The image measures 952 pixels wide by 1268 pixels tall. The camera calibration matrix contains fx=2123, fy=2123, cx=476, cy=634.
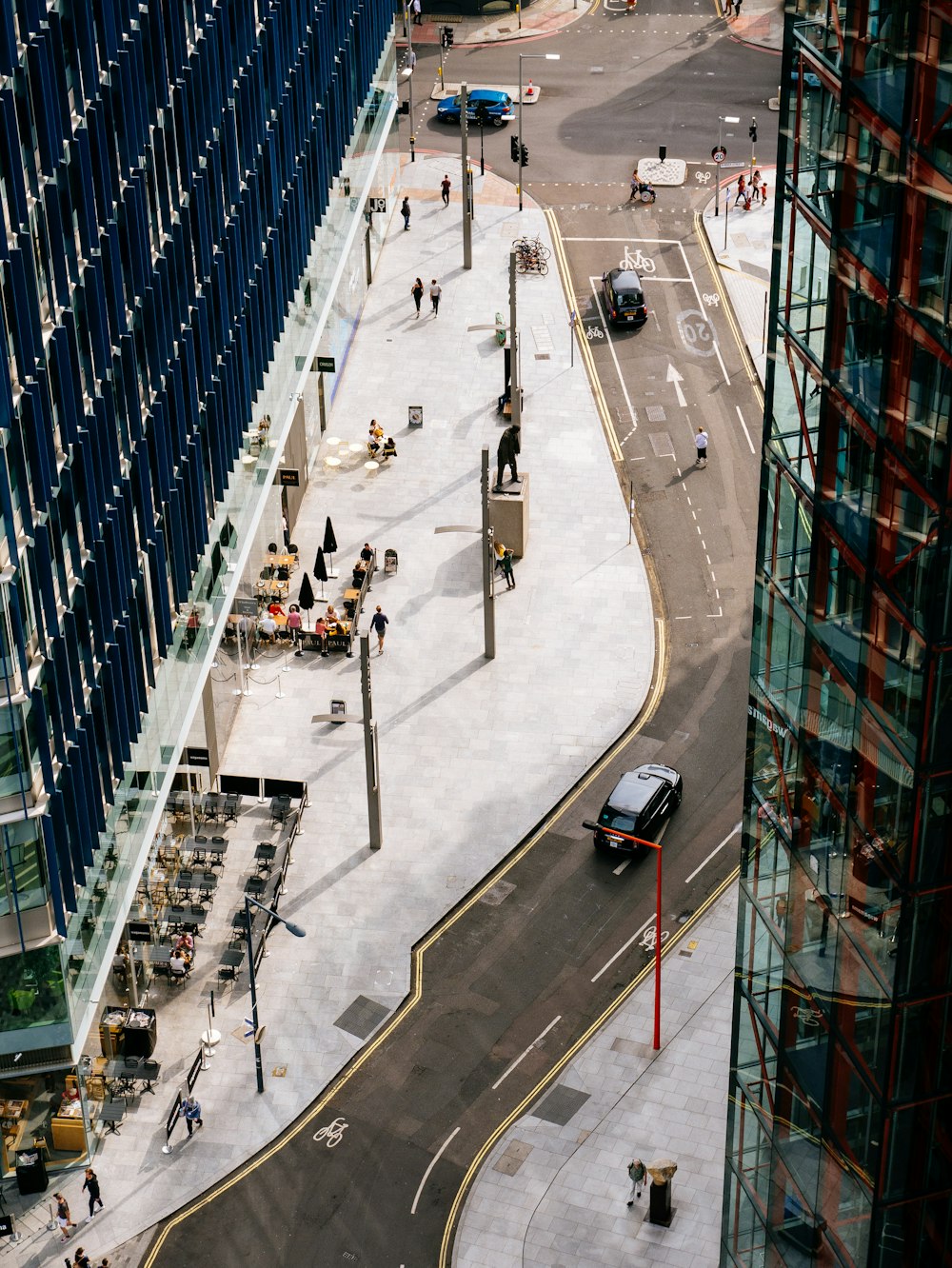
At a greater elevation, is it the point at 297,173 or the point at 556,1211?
the point at 297,173

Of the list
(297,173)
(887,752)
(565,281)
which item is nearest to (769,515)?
(887,752)

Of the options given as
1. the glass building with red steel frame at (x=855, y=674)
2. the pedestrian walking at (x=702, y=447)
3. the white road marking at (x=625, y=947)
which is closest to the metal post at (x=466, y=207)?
the pedestrian walking at (x=702, y=447)

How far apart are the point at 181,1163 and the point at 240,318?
102 ft

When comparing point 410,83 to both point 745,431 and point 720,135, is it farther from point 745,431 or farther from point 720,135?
point 745,431

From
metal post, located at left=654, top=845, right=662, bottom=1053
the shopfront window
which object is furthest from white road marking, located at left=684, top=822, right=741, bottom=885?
the shopfront window

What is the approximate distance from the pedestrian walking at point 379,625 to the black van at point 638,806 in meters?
13.9

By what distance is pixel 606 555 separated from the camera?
316 ft

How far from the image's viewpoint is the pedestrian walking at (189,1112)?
2670 inches

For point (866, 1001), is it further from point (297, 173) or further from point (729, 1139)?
point (297, 173)

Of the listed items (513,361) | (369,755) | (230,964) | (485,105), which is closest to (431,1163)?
(230,964)

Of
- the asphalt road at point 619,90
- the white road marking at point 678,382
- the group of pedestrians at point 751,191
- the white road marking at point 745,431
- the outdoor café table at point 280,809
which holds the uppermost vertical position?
the asphalt road at point 619,90

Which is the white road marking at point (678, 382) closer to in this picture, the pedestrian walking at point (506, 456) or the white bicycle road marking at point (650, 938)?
the pedestrian walking at point (506, 456)

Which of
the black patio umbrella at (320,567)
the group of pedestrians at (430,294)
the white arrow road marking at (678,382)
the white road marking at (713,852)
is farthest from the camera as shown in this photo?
the group of pedestrians at (430,294)

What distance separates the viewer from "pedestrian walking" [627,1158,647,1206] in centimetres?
6422
